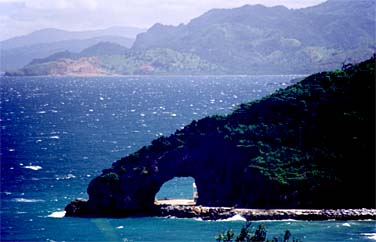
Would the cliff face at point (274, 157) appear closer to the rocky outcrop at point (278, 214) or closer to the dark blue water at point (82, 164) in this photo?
the rocky outcrop at point (278, 214)

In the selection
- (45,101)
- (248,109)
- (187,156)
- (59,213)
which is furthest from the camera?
(45,101)

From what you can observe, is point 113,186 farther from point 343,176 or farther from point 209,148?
point 343,176

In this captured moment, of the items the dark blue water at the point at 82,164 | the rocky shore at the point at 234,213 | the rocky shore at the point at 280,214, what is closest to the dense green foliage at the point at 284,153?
the rocky shore at the point at 234,213

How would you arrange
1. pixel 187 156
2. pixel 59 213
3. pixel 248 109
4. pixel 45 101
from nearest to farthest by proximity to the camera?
pixel 59 213 < pixel 187 156 < pixel 248 109 < pixel 45 101

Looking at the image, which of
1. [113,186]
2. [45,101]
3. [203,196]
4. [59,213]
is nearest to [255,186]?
[203,196]

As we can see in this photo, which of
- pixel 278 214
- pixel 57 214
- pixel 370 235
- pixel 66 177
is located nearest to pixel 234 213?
pixel 278 214

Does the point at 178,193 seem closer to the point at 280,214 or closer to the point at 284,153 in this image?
the point at 284,153
